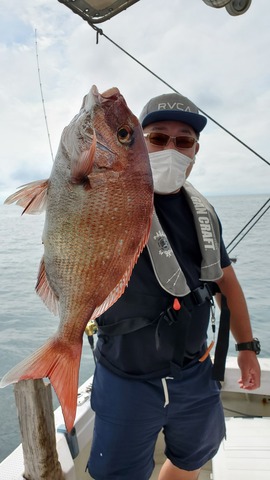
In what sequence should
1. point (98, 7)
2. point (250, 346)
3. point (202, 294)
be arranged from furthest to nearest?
point (98, 7) → point (250, 346) → point (202, 294)

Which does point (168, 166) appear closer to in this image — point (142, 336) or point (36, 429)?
point (142, 336)

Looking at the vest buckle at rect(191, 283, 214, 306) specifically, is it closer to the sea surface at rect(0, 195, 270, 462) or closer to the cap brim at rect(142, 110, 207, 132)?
the cap brim at rect(142, 110, 207, 132)

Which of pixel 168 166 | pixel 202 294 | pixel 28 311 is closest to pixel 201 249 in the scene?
pixel 202 294

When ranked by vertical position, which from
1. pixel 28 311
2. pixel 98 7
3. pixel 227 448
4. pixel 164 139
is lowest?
pixel 28 311

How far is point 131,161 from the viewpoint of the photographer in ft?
3.31

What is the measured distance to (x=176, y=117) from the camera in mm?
1610

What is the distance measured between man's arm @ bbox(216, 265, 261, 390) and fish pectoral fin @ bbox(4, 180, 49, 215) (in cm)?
120

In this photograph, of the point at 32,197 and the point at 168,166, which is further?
the point at 168,166

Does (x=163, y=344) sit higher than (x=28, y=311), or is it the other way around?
(x=163, y=344)

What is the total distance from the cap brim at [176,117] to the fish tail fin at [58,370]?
1060 millimetres

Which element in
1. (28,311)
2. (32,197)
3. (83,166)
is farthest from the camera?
(28,311)

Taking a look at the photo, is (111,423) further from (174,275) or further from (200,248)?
(200,248)

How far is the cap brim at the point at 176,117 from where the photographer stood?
161 centimetres

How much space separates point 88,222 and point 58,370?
43 centimetres
